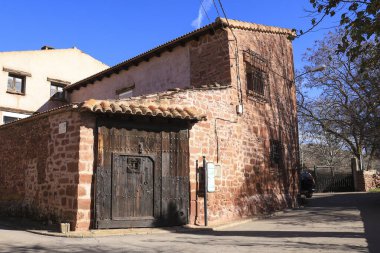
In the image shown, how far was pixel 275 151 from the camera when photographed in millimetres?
12883

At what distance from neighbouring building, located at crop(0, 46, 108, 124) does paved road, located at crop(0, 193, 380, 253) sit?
1133 cm

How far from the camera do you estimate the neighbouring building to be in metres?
18.0

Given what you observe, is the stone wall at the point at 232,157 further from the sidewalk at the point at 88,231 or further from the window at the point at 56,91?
the window at the point at 56,91

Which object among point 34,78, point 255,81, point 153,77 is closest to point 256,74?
point 255,81

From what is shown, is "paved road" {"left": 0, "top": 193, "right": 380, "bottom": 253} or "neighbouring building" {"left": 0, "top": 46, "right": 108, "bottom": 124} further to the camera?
"neighbouring building" {"left": 0, "top": 46, "right": 108, "bottom": 124}

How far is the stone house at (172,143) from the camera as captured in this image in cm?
796

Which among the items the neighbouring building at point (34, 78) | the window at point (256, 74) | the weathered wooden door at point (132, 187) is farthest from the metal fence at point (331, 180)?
the weathered wooden door at point (132, 187)

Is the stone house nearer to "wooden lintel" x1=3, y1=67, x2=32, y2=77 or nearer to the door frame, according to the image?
the door frame

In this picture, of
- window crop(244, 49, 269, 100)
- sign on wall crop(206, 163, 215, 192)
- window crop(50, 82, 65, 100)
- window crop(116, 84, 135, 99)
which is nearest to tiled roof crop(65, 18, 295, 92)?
window crop(116, 84, 135, 99)

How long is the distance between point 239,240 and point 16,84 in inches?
610

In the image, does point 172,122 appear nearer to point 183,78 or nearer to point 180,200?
point 180,200

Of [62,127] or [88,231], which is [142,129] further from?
[88,231]

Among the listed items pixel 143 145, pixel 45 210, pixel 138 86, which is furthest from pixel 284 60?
pixel 45 210

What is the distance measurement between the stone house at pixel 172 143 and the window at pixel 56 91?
6.61 meters
